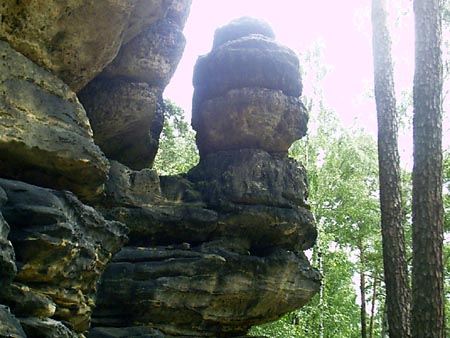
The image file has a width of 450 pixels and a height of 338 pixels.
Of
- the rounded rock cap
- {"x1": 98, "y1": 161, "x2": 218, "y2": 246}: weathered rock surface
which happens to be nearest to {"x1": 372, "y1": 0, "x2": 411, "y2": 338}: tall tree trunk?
the rounded rock cap

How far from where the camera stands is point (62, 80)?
9531 mm

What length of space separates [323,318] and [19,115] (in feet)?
60.3

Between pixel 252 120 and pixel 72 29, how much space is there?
590 cm

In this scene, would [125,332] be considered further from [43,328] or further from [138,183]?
[43,328]

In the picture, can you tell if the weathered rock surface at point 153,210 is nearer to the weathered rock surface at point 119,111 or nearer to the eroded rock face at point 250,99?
the weathered rock surface at point 119,111

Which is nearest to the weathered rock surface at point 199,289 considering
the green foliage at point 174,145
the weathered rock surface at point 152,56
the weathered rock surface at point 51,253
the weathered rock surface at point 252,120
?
the weathered rock surface at point 51,253

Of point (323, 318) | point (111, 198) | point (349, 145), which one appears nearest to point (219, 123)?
point (111, 198)

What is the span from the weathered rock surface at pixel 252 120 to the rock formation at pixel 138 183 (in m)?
0.04

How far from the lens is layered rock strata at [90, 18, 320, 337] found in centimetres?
1139

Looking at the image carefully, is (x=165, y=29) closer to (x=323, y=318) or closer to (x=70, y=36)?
(x=70, y=36)

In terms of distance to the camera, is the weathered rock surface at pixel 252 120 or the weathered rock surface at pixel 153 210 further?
the weathered rock surface at pixel 252 120

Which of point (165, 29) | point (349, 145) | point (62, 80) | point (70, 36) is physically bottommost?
point (62, 80)

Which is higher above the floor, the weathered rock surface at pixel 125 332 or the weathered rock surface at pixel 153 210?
the weathered rock surface at pixel 153 210

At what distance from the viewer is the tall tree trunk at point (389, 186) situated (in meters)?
10.7
